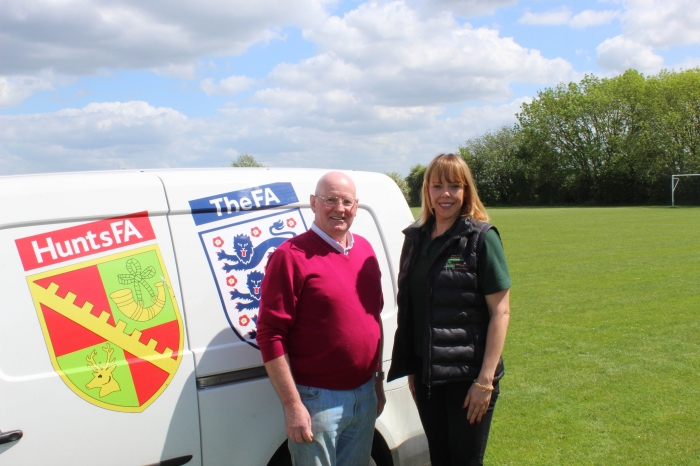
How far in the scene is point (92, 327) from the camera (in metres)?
2.21

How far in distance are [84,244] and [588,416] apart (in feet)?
14.0

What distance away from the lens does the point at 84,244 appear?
2.27m

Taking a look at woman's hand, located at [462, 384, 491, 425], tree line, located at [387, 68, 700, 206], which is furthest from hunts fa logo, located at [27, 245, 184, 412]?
tree line, located at [387, 68, 700, 206]

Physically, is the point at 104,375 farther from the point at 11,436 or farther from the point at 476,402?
the point at 476,402

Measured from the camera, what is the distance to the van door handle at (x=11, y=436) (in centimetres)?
202

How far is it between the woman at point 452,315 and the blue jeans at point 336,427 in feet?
1.01

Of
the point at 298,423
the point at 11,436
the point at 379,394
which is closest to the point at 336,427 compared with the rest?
the point at 298,423

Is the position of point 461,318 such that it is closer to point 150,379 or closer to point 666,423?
point 150,379

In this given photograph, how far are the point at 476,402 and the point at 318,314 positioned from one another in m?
0.84

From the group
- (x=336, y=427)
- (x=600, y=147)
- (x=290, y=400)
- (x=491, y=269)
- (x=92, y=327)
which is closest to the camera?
(x=92, y=327)

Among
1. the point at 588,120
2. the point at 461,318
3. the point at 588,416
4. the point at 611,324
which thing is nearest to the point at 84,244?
the point at 461,318

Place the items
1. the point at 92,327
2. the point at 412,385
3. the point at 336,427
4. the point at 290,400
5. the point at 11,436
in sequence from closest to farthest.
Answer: the point at 11,436 < the point at 92,327 < the point at 290,400 < the point at 336,427 < the point at 412,385

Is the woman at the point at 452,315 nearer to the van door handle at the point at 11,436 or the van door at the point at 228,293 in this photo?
the van door at the point at 228,293

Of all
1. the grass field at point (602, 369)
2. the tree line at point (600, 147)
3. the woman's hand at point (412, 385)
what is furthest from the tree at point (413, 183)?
the woman's hand at point (412, 385)
